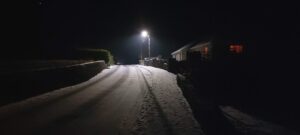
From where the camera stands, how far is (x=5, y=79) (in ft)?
37.6

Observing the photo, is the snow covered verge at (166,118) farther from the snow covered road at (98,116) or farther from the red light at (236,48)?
the red light at (236,48)

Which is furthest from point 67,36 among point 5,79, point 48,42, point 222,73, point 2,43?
point 5,79

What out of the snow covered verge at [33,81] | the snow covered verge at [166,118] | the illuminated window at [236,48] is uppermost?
the illuminated window at [236,48]

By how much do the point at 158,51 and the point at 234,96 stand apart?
2788 inches

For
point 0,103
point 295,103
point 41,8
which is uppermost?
point 41,8

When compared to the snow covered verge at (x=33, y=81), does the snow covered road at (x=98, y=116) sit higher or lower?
lower

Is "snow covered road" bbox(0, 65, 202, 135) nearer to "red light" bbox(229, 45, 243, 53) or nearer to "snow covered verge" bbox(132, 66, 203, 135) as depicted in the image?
"snow covered verge" bbox(132, 66, 203, 135)

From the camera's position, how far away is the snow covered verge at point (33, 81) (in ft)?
38.0

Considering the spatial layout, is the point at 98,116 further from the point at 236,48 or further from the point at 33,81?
the point at 236,48

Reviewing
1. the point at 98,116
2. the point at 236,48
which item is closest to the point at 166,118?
the point at 98,116

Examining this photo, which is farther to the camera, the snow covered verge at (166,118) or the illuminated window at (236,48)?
the illuminated window at (236,48)

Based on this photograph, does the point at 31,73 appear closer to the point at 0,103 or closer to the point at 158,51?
the point at 0,103

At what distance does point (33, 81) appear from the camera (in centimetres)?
1385

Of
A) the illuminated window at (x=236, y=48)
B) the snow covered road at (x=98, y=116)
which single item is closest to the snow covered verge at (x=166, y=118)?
the snow covered road at (x=98, y=116)
